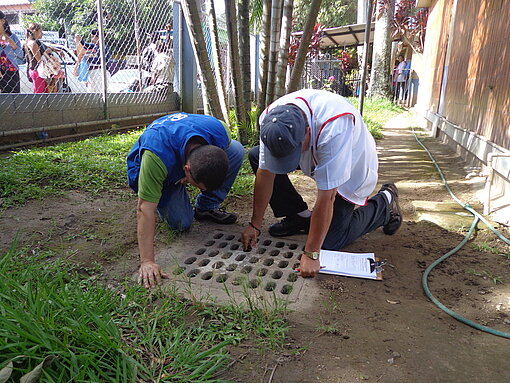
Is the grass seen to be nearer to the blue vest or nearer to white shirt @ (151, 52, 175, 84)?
the blue vest

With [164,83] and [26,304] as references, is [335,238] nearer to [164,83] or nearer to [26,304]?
[26,304]

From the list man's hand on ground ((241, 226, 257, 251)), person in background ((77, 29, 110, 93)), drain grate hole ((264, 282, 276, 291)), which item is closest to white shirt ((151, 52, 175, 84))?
person in background ((77, 29, 110, 93))

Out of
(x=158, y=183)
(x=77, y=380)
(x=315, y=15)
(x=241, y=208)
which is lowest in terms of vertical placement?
(x=241, y=208)

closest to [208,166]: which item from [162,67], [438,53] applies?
[162,67]

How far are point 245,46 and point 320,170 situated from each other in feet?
10.3

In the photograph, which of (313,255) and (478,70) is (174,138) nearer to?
(313,255)

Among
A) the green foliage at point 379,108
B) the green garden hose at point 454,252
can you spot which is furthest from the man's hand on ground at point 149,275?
the green foliage at point 379,108

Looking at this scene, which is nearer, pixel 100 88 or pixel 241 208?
pixel 241 208

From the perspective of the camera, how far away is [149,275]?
2037 mm

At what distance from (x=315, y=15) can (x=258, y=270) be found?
3076mm

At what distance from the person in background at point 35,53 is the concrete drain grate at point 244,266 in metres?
3.80

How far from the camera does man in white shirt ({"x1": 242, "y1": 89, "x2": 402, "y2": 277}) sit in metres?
1.92

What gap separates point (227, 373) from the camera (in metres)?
1.44

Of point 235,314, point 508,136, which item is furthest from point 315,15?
point 235,314
